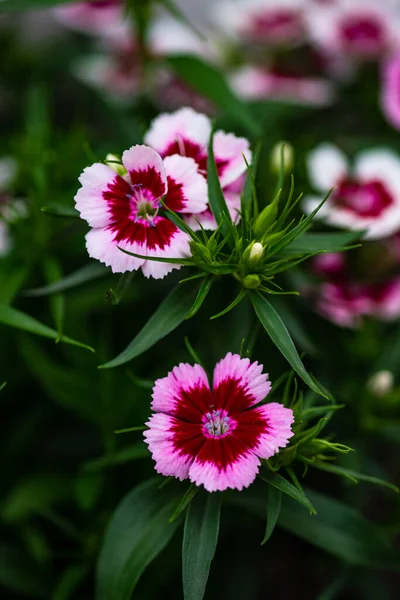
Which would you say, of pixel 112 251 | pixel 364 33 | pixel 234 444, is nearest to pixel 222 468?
pixel 234 444

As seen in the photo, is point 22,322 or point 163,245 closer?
point 163,245

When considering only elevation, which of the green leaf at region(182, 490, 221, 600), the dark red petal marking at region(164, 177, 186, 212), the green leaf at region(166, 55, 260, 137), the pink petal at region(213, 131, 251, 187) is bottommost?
the green leaf at region(182, 490, 221, 600)

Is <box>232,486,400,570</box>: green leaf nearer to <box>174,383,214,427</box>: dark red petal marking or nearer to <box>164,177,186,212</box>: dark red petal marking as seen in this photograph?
<box>174,383,214,427</box>: dark red petal marking

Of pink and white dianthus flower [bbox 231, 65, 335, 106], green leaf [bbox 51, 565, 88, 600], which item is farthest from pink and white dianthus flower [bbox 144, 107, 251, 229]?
pink and white dianthus flower [bbox 231, 65, 335, 106]

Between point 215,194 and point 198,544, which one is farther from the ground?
point 215,194

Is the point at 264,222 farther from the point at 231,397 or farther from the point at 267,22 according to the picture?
the point at 267,22

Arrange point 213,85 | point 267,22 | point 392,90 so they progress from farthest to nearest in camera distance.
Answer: point 267,22 < point 392,90 < point 213,85

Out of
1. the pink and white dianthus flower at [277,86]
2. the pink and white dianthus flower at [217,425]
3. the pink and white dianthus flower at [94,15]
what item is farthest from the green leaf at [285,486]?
the pink and white dianthus flower at [94,15]
